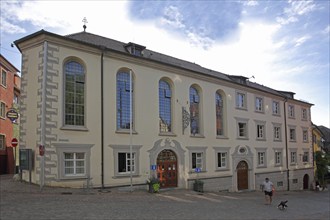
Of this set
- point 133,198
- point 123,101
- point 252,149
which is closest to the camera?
point 133,198

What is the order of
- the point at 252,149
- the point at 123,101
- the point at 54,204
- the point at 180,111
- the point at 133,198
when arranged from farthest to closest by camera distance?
1. the point at 252,149
2. the point at 180,111
3. the point at 123,101
4. the point at 133,198
5. the point at 54,204

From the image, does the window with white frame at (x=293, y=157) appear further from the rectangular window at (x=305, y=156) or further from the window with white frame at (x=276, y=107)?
the window with white frame at (x=276, y=107)

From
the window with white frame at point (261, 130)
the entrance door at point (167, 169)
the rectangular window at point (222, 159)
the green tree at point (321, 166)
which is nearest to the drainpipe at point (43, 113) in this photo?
the entrance door at point (167, 169)

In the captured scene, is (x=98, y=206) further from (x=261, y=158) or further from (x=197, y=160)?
(x=261, y=158)

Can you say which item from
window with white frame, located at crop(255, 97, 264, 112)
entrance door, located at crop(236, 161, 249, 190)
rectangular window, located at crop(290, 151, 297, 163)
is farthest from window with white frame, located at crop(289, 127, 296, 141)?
entrance door, located at crop(236, 161, 249, 190)

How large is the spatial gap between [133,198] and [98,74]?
8.08 meters

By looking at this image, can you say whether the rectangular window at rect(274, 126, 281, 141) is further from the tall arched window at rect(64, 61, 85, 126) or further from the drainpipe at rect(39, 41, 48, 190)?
the drainpipe at rect(39, 41, 48, 190)

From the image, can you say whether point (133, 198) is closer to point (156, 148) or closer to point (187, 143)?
point (156, 148)

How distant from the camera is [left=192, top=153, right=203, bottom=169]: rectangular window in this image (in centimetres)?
2841

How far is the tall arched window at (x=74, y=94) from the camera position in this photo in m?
21.2

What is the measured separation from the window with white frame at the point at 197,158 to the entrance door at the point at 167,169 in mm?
1689

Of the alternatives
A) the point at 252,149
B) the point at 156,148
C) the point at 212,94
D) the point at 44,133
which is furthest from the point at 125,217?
the point at 252,149

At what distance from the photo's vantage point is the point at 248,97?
35469mm

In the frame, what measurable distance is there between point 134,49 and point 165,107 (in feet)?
15.8
